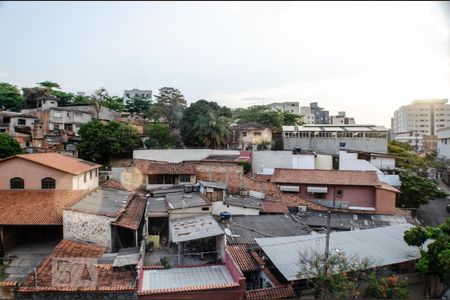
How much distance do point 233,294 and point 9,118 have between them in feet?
75.8

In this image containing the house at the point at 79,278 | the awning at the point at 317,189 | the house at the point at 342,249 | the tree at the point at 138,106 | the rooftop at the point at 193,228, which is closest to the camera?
the house at the point at 79,278

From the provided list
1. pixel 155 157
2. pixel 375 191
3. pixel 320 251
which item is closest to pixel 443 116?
pixel 375 191

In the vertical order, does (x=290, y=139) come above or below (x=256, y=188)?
above

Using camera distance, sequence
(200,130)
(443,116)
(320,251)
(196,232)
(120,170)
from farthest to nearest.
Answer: (443,116) < (200,130) < (120,170) < (196,232) < (320,251)

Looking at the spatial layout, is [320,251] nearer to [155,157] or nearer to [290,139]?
[155,157]

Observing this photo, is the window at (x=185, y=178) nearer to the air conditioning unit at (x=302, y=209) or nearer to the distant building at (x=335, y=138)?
the air conditioning unit at (x=302, y=209)

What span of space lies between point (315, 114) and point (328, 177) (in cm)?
3910

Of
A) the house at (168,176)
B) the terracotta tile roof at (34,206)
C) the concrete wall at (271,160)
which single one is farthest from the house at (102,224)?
the concrete wall at (271,160)

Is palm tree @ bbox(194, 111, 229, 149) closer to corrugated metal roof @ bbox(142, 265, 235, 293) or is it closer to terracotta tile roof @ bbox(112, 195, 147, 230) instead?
terracotta tile roof @ bbox(112, 195, 147, 230)

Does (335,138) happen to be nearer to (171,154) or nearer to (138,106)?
(171,154)

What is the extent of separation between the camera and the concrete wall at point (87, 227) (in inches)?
440

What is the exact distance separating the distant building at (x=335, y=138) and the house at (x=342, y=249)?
43.3ft

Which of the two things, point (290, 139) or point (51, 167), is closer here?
point (51, 167)

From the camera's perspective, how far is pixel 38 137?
2359cm
